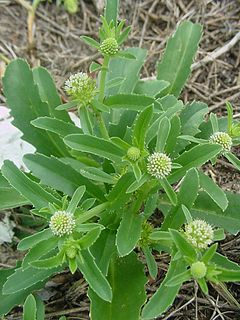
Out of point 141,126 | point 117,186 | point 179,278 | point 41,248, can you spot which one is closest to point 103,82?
point 141,126

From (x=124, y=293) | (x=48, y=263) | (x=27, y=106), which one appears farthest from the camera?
(x=27, y=106)

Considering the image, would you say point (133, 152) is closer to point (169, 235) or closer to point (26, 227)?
point (169, 235)

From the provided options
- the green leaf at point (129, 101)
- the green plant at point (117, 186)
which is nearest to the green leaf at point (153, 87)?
the green plant at point (117, 186)

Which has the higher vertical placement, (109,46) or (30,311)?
(109,46)

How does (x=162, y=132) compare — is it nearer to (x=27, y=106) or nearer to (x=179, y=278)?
(x=179, y=278)

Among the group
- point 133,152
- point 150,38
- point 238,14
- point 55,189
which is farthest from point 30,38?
point 133,152

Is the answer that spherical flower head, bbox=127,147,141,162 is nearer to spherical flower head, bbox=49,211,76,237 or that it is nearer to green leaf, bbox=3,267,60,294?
spherical flower head, bbox=49,211,76,237

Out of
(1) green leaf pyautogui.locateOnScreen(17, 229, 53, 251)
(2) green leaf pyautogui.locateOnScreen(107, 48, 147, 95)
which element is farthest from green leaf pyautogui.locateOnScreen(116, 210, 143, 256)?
(2) green leaf pyautogui.locateOnScreen(107, 48, 147, 95)
